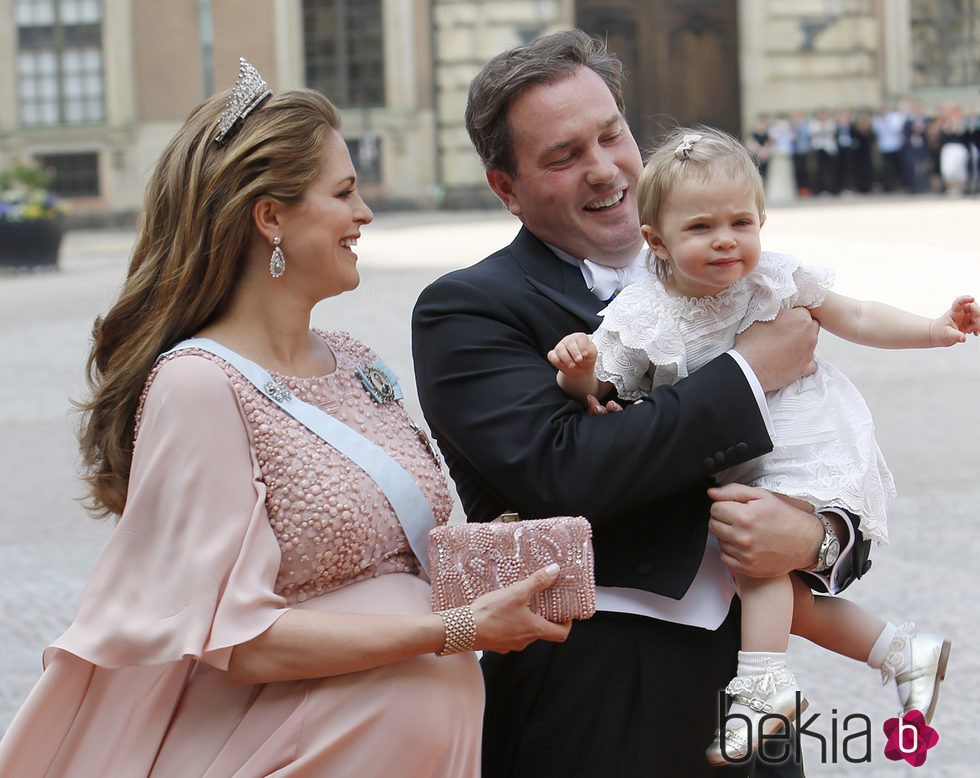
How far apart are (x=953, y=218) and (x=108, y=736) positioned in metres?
20.7

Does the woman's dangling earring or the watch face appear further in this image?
the watch face

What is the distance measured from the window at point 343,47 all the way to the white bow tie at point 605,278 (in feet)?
94.3

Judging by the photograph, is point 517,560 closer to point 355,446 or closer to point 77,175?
point 355,446

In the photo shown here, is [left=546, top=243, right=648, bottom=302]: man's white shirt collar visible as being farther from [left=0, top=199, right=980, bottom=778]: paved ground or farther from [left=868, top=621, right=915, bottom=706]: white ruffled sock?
[left=0, top=199, right=980, bottom=778]: paved ground

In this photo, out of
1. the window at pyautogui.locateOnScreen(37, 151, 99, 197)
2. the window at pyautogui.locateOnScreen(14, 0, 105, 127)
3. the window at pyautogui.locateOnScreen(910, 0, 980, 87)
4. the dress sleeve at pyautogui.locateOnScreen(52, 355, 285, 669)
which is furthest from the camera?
the window at pyautogui.locateOnScreen(910, 0, 980, 87)

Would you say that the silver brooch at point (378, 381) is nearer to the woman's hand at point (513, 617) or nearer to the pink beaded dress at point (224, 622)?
the pink beaded dress at point (224, 622)

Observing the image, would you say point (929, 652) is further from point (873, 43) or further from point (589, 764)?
point (873, 43)

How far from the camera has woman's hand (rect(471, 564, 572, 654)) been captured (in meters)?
2.40

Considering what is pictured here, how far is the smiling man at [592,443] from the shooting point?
263 centimetres

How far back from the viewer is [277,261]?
2607 mm

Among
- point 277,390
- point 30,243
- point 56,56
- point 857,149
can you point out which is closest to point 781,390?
point 277,390

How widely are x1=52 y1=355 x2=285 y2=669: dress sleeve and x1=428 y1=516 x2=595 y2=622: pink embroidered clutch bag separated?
27cm

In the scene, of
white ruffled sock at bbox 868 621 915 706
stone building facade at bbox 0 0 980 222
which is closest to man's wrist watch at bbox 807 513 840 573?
white ruffled sock at bbox 868 621 915 706

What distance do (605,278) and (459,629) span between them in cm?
91
